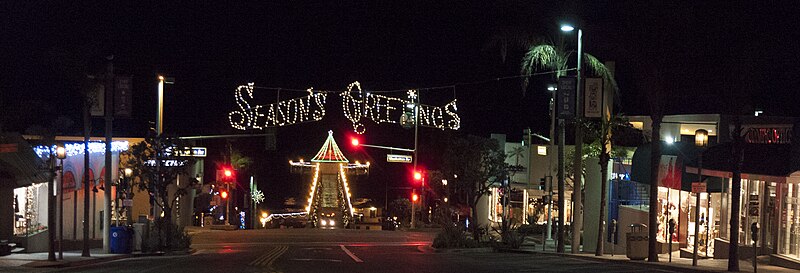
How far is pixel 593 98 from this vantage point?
34500 millimetres

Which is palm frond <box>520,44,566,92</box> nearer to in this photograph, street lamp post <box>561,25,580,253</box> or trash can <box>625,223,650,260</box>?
street lamp post <box>561,25,580,253</box>

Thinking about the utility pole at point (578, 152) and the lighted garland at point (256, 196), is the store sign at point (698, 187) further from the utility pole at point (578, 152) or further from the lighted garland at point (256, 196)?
the lighted garland at point (256, 196)

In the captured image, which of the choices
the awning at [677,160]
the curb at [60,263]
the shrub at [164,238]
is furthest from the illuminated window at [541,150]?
the curb at [60,263]

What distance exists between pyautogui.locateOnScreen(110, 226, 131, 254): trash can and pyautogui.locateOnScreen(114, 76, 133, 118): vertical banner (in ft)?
13.9

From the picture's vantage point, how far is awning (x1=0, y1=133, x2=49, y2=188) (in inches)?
1254

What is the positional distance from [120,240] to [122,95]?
17.5 feet

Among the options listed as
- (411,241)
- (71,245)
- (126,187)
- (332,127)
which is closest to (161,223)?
(126,187)

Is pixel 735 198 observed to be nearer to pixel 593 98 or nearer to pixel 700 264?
pixel 700 264

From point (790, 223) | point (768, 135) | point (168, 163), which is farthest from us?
point (168, 163)

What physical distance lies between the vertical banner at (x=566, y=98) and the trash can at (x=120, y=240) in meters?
16.4

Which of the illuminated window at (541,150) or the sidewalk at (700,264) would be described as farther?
the illuminated window at (541,150)

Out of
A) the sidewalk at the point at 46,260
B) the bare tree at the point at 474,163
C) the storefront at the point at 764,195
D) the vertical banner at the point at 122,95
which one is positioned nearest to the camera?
the storefront at the point at 764,195

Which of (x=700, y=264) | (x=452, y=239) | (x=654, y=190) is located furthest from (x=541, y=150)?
(x=700, y=264)

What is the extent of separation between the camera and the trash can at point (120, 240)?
114 ft
